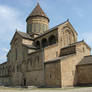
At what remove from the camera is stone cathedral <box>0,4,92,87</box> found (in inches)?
910

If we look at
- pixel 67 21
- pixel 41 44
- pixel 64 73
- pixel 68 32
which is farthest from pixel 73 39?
pixel 64 73

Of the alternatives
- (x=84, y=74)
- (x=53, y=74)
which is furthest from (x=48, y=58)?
(x=84, y=74)

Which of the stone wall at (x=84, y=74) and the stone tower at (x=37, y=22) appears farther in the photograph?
the stone tower at (x=37, y=22)

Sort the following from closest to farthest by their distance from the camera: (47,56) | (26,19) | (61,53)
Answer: (47,56), (61,53), (26,19)

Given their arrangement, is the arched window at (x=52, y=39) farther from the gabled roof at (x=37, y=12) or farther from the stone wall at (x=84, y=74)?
the gabled roof at (x=37, y=12)

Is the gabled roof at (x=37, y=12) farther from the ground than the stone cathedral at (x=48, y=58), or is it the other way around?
the gabled roof at (x=37, y=12)

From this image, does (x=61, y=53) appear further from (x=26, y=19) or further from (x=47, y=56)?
(x=26, y=19)

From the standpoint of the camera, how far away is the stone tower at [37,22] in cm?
3844

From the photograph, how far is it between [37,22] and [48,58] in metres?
15.6

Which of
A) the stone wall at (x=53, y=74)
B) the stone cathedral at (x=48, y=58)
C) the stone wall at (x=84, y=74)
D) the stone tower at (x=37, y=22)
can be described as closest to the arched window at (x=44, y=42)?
the stone cathedral at (x=48, y=58)

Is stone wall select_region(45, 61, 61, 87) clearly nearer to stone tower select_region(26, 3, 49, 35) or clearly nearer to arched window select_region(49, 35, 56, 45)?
arched window select_region(49, 35, 56, 45)

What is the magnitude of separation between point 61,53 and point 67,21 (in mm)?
7606

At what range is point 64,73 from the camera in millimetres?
22422

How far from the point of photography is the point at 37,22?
38.5m
